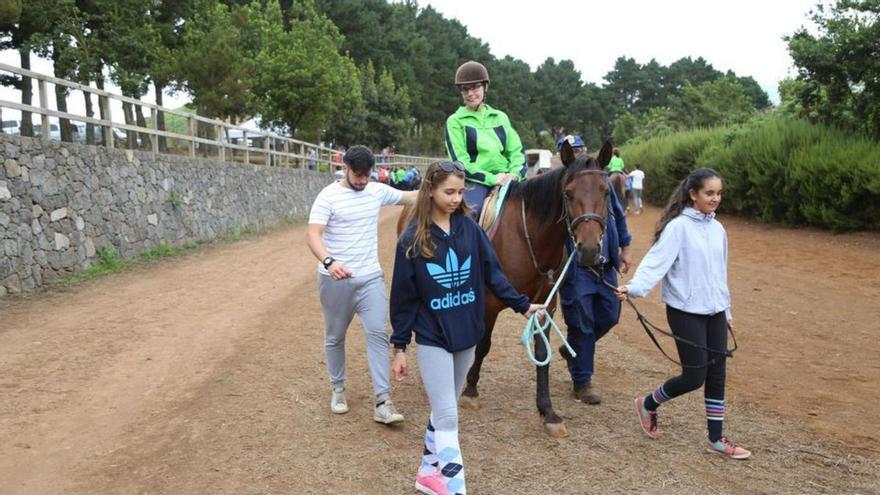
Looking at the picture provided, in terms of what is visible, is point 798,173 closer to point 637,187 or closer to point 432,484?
point 637,187

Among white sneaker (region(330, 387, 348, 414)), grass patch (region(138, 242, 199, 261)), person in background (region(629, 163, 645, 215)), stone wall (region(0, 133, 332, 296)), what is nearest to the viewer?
white sneaker (region(330, 387, 348, 414))

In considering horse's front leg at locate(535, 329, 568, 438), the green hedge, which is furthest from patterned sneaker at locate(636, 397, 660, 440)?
the green hedge

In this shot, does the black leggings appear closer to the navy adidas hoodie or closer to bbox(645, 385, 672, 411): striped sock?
bbox(645, 385, 672, 411): striped sock

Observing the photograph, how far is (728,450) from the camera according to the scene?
418 cm

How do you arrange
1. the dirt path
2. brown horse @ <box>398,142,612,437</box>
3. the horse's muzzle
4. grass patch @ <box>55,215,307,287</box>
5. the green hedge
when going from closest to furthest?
the dirt path < the horse's muzzle < brown horse @ <box>398,142,612,437</box> < grass patch @ <box>55,215,307,287</box> < the green hedge

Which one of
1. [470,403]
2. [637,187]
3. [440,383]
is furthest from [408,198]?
[637,187]

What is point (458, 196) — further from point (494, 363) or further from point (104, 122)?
point (104, 122)

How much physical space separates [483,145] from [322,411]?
239 cm

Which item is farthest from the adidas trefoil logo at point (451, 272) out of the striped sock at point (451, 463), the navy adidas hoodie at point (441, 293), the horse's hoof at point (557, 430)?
the horse's hoof at point (557, 430)

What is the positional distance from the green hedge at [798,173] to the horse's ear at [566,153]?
35.4ft

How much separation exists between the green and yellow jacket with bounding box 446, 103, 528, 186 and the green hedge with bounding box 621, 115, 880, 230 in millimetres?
10215

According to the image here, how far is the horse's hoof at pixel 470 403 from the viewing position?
16.9 feet

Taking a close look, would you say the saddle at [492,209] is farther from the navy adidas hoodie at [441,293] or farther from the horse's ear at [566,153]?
the navy adidas hoodie at [441,293]

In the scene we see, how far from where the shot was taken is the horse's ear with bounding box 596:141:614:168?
439 centimetres
